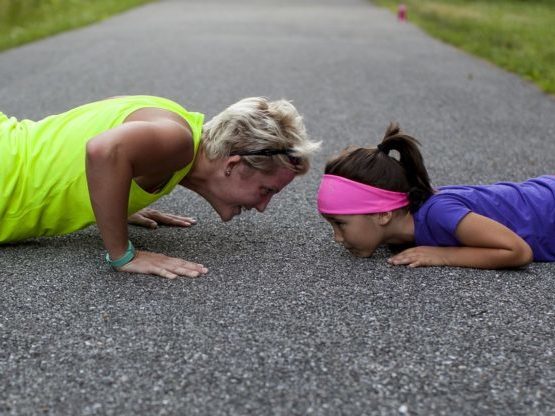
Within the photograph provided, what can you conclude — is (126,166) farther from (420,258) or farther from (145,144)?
(420,258)

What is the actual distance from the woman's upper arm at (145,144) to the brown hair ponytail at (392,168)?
68 centimetres

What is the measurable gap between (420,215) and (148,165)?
1.17m

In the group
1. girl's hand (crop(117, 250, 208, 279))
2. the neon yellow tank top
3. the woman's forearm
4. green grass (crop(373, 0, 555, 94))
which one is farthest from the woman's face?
green grass (crop(373, 0, 555, 94))

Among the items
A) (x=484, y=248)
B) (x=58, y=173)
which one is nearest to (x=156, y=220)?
(x=58, y=173)

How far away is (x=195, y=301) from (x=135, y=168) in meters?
0.55

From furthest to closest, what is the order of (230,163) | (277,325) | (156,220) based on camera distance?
(156,220)
(230,163)
(277,325)

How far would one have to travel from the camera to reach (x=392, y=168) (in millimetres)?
3174

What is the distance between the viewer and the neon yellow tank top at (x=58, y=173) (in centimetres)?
313

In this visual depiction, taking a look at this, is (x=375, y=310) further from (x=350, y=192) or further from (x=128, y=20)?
(x=128, y=20)

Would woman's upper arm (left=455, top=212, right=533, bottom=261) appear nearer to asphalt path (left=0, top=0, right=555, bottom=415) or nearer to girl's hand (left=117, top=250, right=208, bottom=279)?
asphalt path (left=0, top=0, right=555, bottom=415)

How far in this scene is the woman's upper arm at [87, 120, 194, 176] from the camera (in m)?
2.72

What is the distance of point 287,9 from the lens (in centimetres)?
1897

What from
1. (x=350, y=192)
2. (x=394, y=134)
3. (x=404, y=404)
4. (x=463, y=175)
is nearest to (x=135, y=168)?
(x=350, y=192)

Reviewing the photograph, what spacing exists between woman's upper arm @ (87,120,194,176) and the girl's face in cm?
72
